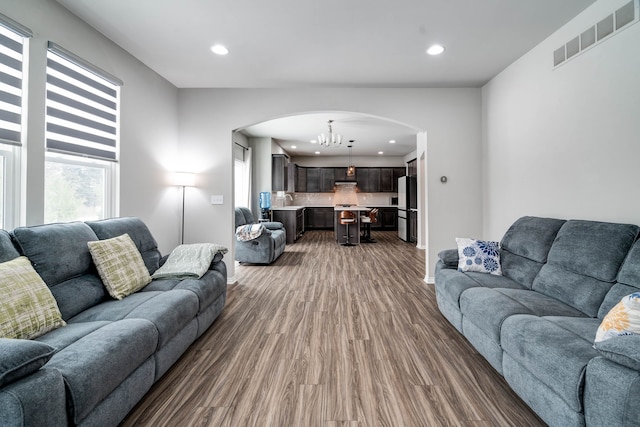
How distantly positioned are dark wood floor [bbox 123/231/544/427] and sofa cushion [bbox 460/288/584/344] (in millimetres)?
358

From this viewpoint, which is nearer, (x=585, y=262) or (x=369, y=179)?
(x=585, y=262)

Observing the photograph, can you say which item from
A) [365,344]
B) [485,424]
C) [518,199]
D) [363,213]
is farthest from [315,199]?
[485,424]

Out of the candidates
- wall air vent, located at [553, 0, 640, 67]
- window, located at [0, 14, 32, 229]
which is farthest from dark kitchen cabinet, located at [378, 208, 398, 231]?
window, located at [0, 14, 32, 229]

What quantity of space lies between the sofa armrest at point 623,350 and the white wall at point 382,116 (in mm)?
3001

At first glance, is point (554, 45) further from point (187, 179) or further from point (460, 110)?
point (187, 179)

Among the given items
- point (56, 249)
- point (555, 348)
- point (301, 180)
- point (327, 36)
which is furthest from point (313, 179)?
point (555, 348)

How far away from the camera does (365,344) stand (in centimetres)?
253

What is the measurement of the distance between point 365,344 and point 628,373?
1.65m

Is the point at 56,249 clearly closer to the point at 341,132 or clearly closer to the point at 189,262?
the point at 189,262

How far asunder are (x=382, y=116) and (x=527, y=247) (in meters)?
2.51

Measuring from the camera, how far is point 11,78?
6.70 ft

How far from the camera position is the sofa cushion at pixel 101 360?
50.4 inches

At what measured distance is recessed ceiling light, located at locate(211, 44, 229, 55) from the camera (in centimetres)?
311

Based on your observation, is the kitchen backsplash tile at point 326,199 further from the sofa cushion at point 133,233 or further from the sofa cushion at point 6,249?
the sofa cushion at point 6,249
